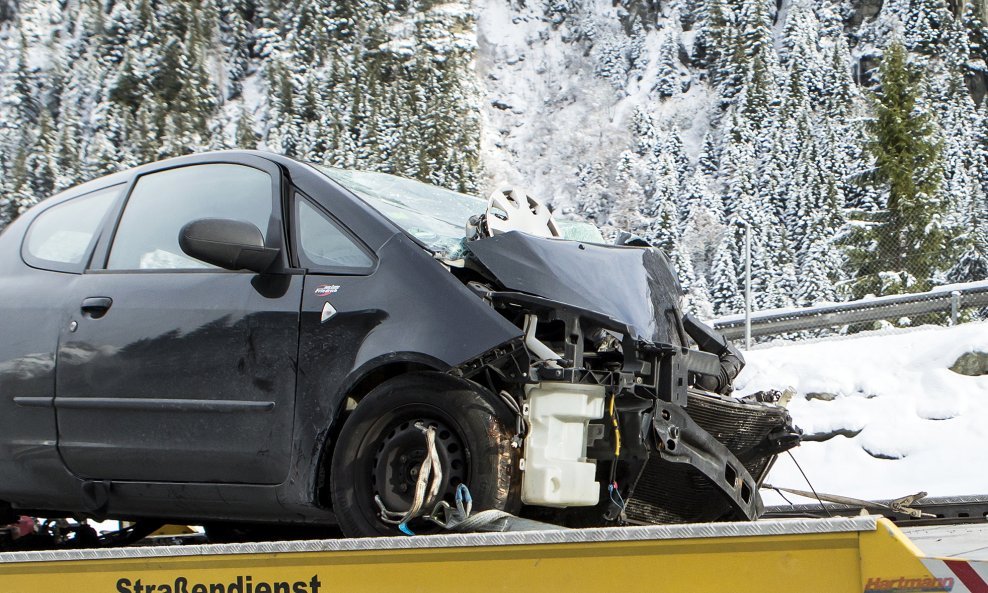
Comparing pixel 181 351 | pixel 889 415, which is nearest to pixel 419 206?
pixel 181 351

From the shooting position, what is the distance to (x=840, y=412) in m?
8.56

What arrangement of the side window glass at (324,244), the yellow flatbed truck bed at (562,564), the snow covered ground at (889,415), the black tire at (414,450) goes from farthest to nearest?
the snow covered ground at (889,415) → the side window glass at (324,244) → the black tire at (414,450) → the yellow flatbed truck bed at (562,564)

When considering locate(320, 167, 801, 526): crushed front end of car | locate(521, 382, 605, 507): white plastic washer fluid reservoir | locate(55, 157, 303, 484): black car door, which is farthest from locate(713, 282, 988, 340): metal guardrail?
locate(55, 157, 303, 484): black car door

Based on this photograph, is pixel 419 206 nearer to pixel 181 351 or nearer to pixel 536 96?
pixel 181 351

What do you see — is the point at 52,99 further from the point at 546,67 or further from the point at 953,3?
the point at 953,3

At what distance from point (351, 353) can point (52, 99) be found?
113371mm

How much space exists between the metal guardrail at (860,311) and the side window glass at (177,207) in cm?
1085

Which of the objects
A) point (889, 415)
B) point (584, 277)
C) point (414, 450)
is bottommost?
point (414, 450)

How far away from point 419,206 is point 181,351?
101 cm

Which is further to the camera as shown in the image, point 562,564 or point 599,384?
point 599,384

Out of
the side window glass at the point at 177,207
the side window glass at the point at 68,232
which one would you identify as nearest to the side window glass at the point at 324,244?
the side window glass at the point at 177,207

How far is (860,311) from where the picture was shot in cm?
1490

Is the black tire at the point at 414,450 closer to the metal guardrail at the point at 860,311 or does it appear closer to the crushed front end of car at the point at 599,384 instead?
the crushed front end of car at the point at 599,384

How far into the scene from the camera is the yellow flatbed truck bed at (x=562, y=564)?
6.70 feet
